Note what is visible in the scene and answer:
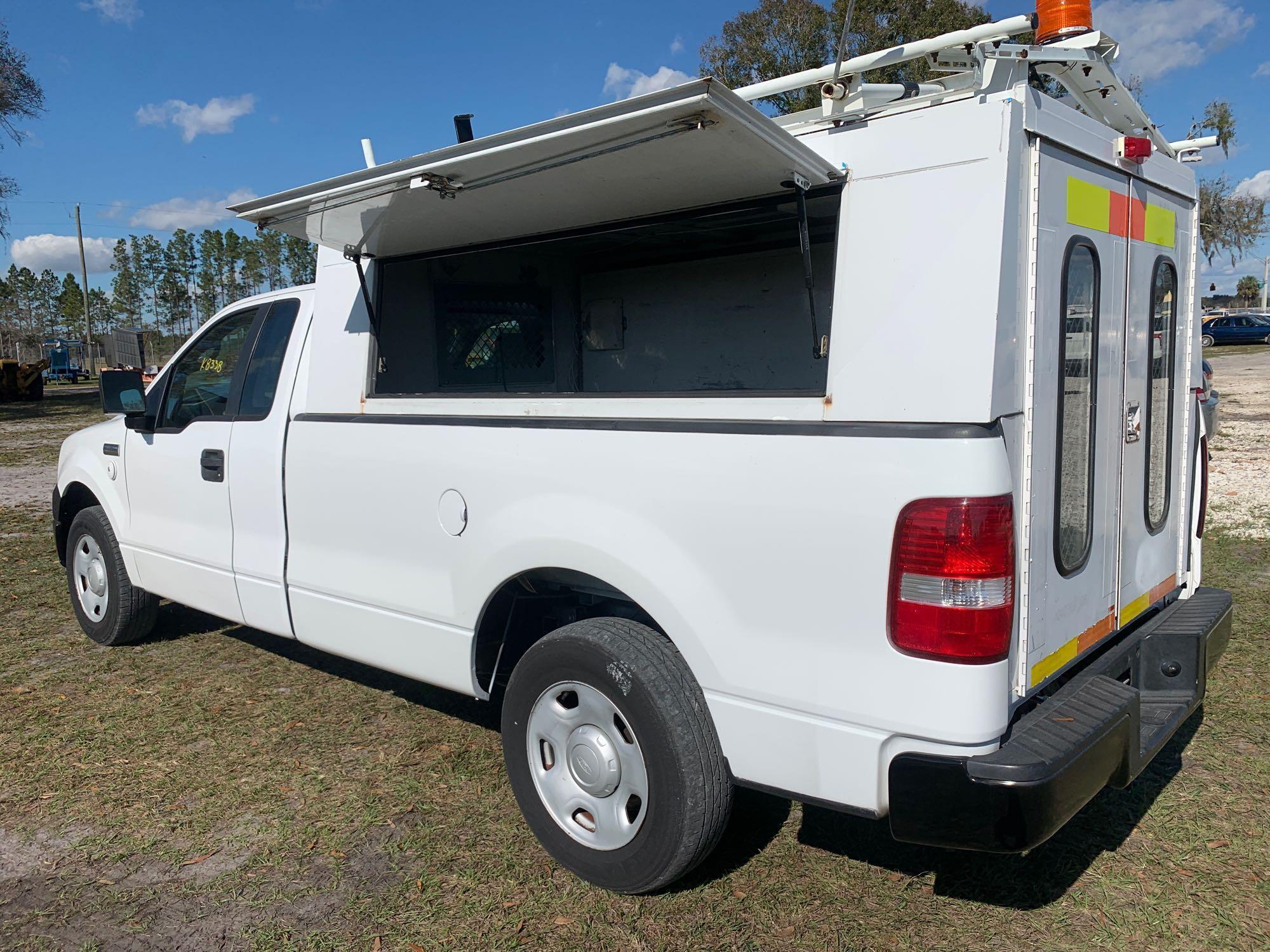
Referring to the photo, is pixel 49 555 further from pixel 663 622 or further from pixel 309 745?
pixel 663 622

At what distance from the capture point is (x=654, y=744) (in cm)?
279

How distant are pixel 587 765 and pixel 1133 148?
2.55 meters

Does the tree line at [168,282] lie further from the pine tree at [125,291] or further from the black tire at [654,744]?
the black tire at [654,744]

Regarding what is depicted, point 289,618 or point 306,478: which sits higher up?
point 306,478

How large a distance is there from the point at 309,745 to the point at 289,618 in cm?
56

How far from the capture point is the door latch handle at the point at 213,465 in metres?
4.46

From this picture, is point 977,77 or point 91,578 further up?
point 977,77

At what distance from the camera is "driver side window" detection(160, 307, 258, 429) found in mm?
4727

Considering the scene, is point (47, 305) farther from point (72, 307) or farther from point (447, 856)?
point (447, 856)

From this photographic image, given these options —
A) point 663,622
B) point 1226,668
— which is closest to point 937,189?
point 663,622

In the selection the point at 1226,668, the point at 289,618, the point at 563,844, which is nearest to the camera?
the point at 563,844

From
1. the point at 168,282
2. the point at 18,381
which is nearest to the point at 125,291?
the point at 168,282

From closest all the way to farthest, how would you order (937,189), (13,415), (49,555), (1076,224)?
(937,189) → (1076,224) → (49,555) → (13,415)

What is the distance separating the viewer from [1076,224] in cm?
278
